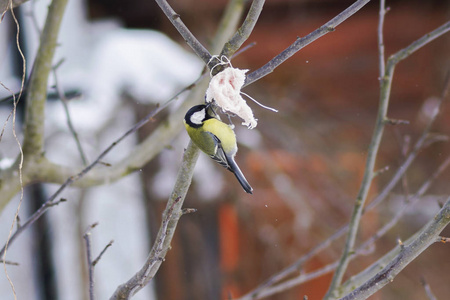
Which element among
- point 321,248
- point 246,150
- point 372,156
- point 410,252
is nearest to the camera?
point 410,252

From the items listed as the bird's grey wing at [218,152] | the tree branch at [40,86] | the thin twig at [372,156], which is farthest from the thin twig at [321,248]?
the tree branch at [40,86]

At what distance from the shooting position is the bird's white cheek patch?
73 cm

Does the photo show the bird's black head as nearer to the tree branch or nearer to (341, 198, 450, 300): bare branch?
(341, 198, 450, 300): bare branch

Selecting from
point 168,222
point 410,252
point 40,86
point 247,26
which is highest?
point 40,86

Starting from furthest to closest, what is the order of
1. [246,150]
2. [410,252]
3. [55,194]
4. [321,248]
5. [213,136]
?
1. [246,150]
2. [321,248]
3. [55,194]
4. [213,136]
5. [410,252]

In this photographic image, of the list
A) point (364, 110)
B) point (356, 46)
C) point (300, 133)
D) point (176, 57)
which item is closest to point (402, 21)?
point (356, 46)

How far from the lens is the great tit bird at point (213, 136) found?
70 cm

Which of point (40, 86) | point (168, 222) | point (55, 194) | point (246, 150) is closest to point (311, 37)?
point (168, 222)

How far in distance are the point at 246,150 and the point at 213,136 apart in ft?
4.40

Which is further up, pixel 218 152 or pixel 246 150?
pixel 246 150

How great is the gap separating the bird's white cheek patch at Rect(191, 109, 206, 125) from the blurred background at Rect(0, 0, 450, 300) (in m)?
1.04

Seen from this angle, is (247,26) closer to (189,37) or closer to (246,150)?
(189,37)

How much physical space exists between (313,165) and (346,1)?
0.65 meters

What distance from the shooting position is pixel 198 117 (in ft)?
2.44
